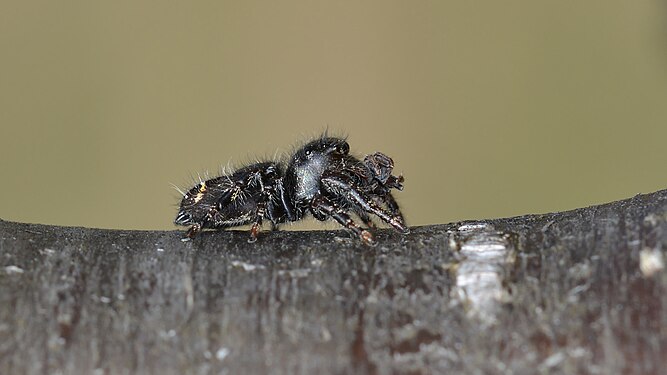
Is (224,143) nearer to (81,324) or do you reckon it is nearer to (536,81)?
(536,81)

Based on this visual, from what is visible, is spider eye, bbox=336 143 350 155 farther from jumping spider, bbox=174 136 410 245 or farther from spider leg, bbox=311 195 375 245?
spider leg, bbox=311 195 375 245

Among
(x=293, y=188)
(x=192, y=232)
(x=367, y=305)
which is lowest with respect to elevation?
(x=367, y=305)

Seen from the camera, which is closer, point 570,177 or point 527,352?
point 527,352

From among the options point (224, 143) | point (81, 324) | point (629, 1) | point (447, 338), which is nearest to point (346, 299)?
point (447, 338)

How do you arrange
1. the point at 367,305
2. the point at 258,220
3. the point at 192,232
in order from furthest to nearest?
the point at 258,220 → the point at 192,232 → the point at 367,305

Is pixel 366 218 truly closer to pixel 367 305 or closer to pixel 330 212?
pixel 330 212

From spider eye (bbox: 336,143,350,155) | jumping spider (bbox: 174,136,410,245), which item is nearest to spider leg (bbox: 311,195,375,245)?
jumping spider (bbox: 174,136,410,245)

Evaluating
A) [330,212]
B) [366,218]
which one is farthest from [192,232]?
[366,218]
